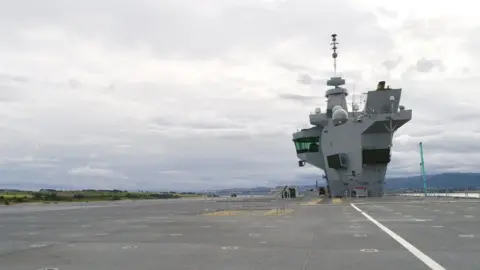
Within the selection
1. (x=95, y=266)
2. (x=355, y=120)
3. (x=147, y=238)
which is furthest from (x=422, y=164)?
(x=95, y=266)

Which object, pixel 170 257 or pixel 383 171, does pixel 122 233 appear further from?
pixel 383 171

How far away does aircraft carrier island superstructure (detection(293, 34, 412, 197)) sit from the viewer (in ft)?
238

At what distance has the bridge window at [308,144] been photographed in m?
88.4

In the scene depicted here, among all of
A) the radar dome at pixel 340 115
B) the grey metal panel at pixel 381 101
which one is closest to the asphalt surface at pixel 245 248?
the grey metal panel at pixel 381 101

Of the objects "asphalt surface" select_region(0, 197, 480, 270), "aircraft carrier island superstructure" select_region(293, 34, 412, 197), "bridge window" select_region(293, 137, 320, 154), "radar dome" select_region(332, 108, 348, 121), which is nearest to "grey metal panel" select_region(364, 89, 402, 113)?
"aircraft carrier island superstructure" select_region(293, 34, 412, 197)

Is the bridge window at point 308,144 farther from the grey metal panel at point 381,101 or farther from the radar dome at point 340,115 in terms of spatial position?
the grey metal panel at point 381,101

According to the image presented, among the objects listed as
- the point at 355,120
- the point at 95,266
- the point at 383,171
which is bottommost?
the point at 95,266

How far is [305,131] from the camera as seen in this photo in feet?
290

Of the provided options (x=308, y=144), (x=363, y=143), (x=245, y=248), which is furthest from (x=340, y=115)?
(x=245, y=248)

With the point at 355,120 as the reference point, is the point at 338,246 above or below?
below

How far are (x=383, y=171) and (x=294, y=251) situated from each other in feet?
214

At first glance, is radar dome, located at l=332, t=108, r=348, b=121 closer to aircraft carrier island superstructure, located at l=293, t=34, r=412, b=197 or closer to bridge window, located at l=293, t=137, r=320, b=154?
aircraft carrier island superstructure, located at l=293, t=34, r=412, b=197

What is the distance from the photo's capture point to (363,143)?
7331 centimetres

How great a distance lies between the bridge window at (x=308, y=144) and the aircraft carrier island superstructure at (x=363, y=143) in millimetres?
6009
